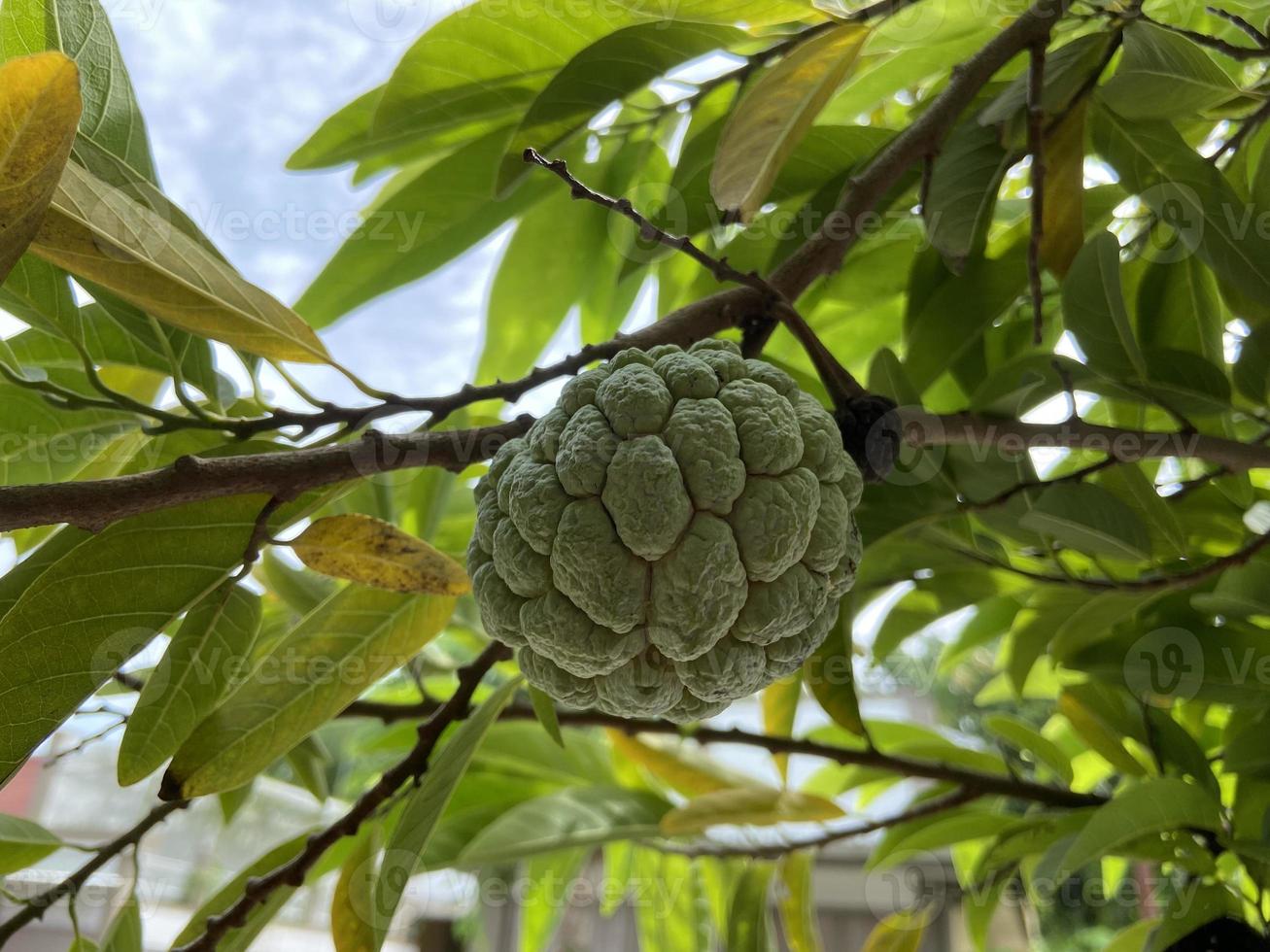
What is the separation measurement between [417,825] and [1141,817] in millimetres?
795

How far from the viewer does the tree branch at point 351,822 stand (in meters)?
0.98

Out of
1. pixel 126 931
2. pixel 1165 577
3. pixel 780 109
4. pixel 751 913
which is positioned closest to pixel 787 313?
pixel 780 109

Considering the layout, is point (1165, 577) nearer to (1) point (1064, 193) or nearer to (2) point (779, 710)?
(1) point (1064, 193)

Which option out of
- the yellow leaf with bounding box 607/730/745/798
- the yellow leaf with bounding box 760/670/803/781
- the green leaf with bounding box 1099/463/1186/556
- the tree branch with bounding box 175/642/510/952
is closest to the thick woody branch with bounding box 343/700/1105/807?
the yellow leaf with bounding box 760/670/803/781

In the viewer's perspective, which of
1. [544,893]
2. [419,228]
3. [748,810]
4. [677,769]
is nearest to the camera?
[419,228]

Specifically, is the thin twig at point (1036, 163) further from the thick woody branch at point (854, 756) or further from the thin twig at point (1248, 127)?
the thick woody branch at point (854, 756)

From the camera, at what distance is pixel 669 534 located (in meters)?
0.69

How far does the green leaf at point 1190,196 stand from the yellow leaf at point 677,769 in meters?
1.08

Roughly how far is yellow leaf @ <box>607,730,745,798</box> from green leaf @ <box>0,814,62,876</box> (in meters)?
0.84

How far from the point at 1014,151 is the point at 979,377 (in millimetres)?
325

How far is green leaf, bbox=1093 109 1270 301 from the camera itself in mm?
1011

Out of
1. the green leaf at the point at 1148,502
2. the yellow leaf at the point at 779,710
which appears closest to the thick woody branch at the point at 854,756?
the yellow leaf at the point at 779,710

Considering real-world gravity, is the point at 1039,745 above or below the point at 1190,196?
below

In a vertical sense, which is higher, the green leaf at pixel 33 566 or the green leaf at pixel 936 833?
the green leaf at pixel 33 566
